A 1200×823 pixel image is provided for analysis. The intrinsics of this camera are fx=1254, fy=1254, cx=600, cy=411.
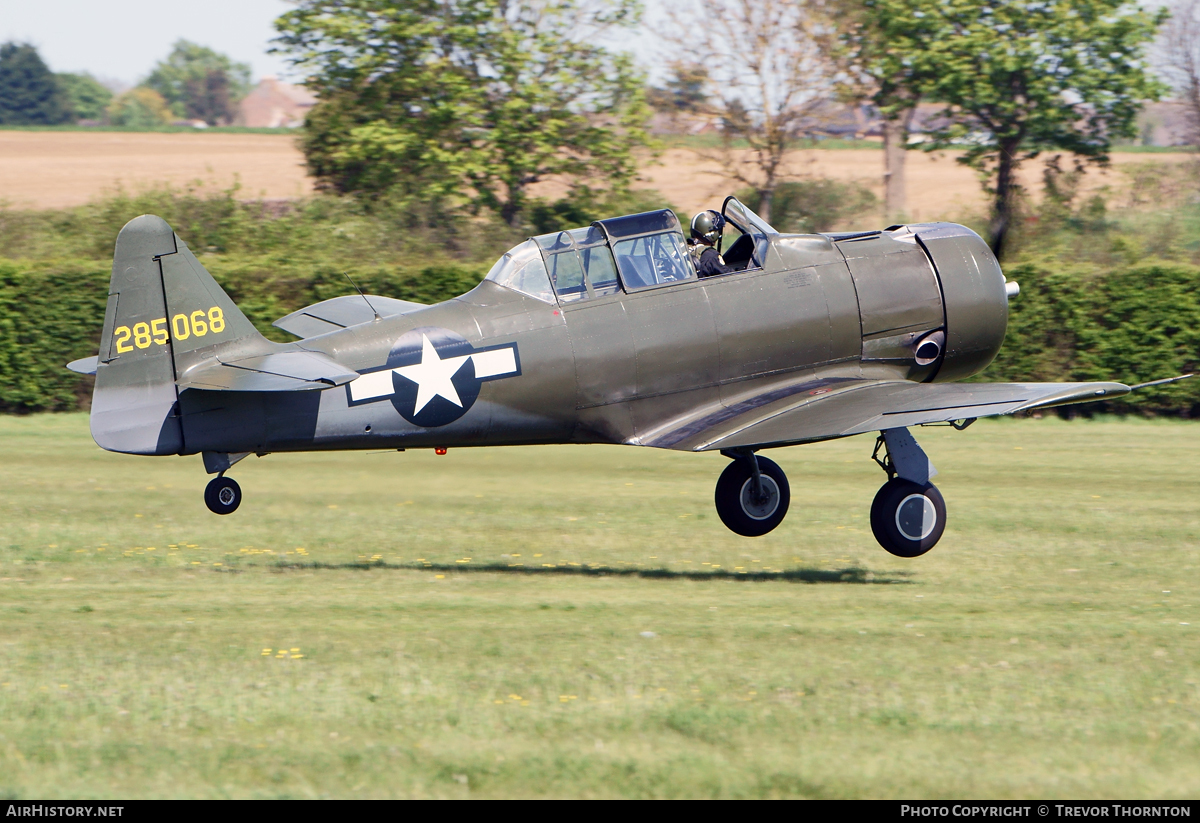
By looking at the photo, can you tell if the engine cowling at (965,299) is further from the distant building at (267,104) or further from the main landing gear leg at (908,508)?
the distant building at (267,104)

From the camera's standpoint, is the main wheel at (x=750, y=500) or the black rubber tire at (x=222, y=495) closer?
the black rubber tire at (x=222, y=495)

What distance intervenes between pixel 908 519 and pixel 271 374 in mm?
5198

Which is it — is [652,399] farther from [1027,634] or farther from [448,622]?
[1027,634]

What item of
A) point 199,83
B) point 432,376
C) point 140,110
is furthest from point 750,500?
point 199,83

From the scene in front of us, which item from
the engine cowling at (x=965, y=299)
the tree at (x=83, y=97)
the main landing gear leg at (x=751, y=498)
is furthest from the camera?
the tree at (x=83, y=97)

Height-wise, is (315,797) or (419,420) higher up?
(419,420)

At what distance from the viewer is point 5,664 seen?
745 centimetres

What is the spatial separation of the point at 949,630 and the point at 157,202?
23.7 metres

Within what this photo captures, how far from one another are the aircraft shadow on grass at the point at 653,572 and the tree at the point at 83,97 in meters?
98.9

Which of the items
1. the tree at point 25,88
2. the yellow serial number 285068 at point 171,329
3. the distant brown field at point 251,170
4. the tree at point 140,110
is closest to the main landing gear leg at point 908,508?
the yellow serial number 285068 at point 171,329

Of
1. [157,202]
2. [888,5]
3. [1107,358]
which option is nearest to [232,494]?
[1107,358]

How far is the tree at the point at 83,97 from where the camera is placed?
3930 inches

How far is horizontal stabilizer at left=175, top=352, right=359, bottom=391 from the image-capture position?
30.6 ft

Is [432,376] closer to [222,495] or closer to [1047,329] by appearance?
[222,495]
